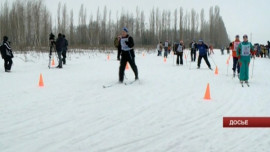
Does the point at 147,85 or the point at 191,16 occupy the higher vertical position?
the point at 191,16

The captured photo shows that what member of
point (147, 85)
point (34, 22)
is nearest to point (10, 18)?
point (34, 22)

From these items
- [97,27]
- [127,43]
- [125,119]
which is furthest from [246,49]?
[97,27]

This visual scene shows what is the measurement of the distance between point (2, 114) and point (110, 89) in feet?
Result: 13.0

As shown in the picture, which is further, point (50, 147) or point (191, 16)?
point (191, 16)

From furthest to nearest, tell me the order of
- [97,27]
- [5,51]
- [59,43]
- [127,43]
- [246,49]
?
[97,27]
[59,43]
[5,51]
[246,49]
[127,43]

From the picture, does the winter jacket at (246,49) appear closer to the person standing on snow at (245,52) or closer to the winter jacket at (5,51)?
the person standing on snow at (245,52)

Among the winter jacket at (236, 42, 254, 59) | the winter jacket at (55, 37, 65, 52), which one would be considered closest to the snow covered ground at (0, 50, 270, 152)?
the winter jacket at (236, 42, 254, 59)

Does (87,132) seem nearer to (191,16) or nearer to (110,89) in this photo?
(110,89)

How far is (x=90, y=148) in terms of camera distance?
4270 mm

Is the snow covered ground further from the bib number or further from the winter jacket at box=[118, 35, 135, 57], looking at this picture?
the bib number

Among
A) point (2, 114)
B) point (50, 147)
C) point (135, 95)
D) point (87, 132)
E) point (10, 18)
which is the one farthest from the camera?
point (10, 18)

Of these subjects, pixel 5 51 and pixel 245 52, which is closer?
pixel 245 52

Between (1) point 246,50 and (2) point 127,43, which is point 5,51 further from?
(1) point 246,50

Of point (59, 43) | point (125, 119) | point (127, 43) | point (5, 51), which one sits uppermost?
point (59, 43)
